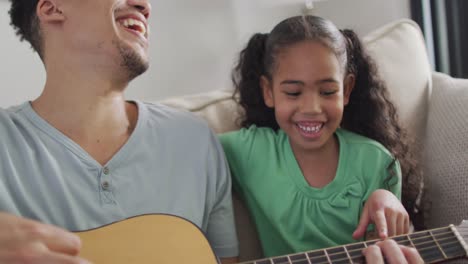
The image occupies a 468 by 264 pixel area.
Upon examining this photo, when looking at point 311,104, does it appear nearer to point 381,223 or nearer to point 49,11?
point 381,223

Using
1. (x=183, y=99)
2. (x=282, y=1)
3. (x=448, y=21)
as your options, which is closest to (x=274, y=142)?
(x=183, y=99)

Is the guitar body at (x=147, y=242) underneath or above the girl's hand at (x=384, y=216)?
above

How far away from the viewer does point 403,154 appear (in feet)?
3.59

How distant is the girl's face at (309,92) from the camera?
3.13ft

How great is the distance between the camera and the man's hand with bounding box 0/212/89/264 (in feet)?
2.03

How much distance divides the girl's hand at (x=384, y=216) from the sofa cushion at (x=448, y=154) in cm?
19

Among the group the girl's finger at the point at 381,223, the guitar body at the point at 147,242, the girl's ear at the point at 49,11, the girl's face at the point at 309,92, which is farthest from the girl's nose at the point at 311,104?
the girl's ear at the point at 49,11

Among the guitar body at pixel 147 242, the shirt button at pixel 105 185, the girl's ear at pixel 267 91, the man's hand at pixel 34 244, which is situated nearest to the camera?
the man's hand at pixel 34 244

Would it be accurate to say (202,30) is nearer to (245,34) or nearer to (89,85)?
(245,34)

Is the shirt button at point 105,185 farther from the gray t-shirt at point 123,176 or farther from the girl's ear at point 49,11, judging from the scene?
the girl's ear at point 49,11

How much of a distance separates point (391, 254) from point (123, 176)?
0.48 metres

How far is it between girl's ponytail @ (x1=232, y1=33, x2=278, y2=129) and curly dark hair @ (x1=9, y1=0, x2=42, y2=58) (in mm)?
466

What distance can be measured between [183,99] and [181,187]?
287 mm

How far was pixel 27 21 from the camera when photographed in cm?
→ 99
